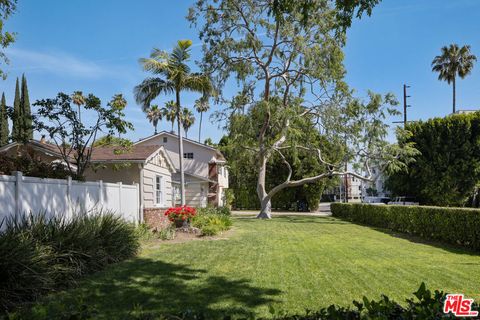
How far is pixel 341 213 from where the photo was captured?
3241cm

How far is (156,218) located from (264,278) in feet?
33.5

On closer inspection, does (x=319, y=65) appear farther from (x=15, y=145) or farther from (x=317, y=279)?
(x=317, y=279)

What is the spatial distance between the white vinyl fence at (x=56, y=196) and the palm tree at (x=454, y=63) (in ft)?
149

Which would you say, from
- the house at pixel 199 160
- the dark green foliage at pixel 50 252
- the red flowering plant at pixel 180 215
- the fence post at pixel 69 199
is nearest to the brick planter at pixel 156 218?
the red flowering plant at pixel 180 215

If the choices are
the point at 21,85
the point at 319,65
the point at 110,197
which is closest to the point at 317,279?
the point at 110,197

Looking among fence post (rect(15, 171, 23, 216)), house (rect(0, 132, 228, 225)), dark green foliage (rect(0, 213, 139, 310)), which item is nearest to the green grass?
dark green foliage (rect(0, 213, 139, 310))

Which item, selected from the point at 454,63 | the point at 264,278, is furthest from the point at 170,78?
the point at 454,63

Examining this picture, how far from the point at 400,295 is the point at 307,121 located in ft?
80.3

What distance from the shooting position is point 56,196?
923cm

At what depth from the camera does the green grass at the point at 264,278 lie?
6293mm

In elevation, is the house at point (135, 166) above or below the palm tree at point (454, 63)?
below

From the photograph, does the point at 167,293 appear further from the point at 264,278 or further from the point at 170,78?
the point at 170,78

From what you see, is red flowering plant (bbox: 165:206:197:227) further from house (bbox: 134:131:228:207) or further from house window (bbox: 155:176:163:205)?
house (bbox: 134:131:228:207)

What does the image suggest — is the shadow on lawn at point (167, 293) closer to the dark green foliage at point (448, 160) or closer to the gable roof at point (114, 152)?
the gable roof at point (114, 152)
